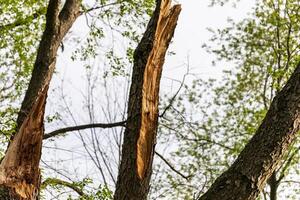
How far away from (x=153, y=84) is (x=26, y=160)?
1.04 metres

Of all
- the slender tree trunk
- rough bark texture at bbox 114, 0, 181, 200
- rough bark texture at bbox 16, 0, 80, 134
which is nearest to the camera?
rough bark texture at bbox 114, 0, 181, 200

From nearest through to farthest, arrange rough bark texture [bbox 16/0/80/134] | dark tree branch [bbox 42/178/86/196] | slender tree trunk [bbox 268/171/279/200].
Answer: rough bark texture [bbox 16/0/80/134]
dark tree branch [bbox 42/178/86/196]
slender tree trunk [bbox 268/171/279/200]

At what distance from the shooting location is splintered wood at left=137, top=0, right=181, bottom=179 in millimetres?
3178

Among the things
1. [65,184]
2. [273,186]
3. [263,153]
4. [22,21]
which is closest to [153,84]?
[263,153]

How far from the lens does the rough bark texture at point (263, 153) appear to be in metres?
2.75

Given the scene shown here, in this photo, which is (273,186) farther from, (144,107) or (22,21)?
(144,107)

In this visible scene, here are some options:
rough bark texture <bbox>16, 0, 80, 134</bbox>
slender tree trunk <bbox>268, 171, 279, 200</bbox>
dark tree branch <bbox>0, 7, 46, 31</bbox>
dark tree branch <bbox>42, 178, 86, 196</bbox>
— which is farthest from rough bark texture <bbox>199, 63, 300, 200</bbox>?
slender tree trunk <bbox>268, 171, 279, 200</bbox>

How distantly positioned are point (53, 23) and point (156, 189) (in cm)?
720

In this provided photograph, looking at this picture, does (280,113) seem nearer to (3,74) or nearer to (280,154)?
(280,154)

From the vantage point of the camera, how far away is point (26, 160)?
3.24 m

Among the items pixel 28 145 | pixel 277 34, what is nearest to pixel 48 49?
pixel 28 145

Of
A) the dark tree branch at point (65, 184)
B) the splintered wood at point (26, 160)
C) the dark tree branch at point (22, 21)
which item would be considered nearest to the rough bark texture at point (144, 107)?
the splintered wood at point (26, 160)

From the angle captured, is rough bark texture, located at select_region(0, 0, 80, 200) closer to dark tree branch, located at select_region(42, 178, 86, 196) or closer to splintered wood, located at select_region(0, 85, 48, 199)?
splintered wood, located at select_region(0, 85, 48, 199)

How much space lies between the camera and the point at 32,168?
3227mm
